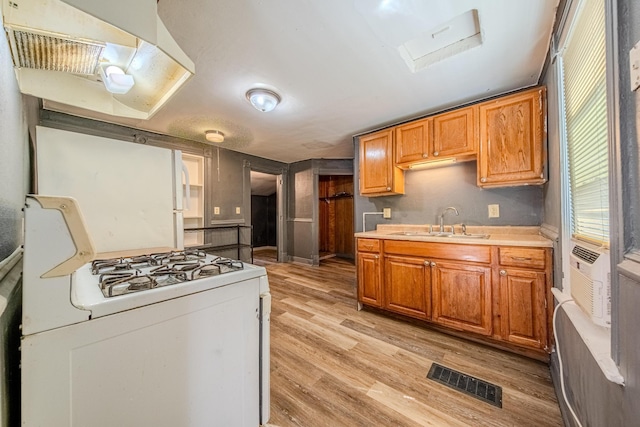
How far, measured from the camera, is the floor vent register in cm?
130

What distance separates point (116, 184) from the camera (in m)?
1.39

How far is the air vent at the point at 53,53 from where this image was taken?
2.54 feet

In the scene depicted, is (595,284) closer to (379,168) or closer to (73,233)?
(73,233)

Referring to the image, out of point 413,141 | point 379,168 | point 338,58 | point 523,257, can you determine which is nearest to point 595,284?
point 523,257

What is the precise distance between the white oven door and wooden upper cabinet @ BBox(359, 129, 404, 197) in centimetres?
200

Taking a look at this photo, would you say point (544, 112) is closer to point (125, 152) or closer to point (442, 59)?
point (442, 59)

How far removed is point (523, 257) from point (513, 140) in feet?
3.06

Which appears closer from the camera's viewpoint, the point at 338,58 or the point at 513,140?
the point at 338,58

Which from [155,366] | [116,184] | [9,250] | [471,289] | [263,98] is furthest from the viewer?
[263,98]

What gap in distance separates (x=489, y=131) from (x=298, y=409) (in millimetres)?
2466

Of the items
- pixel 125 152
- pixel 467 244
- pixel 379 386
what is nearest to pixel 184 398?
pixel 379 386

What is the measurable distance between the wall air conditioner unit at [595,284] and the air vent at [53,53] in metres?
1.93

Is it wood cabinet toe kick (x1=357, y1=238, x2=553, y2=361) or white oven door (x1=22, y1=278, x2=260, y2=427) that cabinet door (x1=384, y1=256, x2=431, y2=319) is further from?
white oven door (x1=22, y1=278, x2=260, y2=427)

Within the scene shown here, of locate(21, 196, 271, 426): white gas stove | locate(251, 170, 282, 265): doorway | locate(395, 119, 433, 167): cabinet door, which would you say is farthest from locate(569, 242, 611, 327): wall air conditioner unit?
locate(251, 170, 282, 265): doorway
